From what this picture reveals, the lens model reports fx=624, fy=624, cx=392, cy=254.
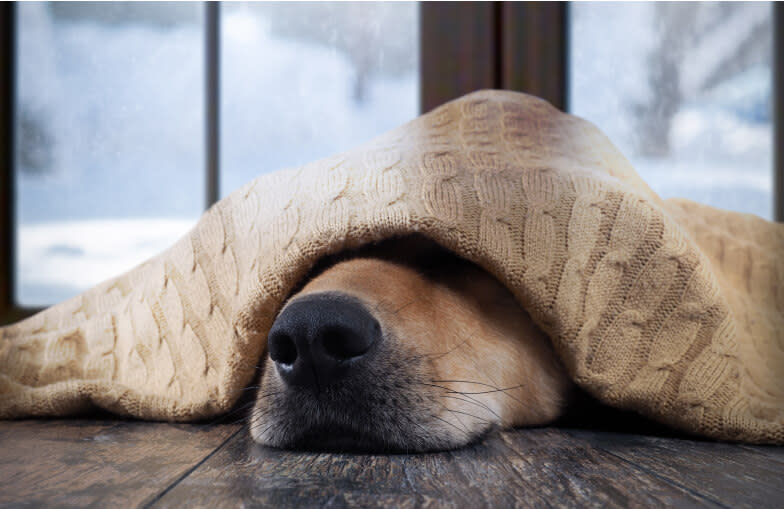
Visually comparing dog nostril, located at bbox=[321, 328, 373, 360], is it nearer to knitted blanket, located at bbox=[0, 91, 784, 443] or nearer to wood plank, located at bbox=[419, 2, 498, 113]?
knitted blanket, located at bbox=[0, 91, 784, 443]

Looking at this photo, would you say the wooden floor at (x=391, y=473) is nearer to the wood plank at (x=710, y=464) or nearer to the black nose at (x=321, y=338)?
the wood plank at (x=710, y=464)

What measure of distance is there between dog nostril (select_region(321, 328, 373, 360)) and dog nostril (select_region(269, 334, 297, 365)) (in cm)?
6

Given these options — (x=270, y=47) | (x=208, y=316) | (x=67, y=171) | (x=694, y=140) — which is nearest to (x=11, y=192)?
(x=67, y=171)

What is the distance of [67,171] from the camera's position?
4133mm

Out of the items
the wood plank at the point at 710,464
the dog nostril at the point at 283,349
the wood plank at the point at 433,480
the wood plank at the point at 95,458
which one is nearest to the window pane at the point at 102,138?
the wood plank at the point at 95,458

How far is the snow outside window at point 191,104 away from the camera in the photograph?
3934 millimetres

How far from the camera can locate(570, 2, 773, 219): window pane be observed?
144 inches

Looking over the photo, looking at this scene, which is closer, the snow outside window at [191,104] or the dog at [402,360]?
the dog at [402,360]

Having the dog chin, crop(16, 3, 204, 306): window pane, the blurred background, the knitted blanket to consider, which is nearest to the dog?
the dog chin

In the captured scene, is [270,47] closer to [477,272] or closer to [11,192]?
[11,192]

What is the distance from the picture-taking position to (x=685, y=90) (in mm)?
3771

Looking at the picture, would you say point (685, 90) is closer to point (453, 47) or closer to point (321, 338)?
point (453, 47)

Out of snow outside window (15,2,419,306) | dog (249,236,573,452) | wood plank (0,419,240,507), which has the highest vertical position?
snow outside window (15,2,419,306)

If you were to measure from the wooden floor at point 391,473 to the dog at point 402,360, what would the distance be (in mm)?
49
